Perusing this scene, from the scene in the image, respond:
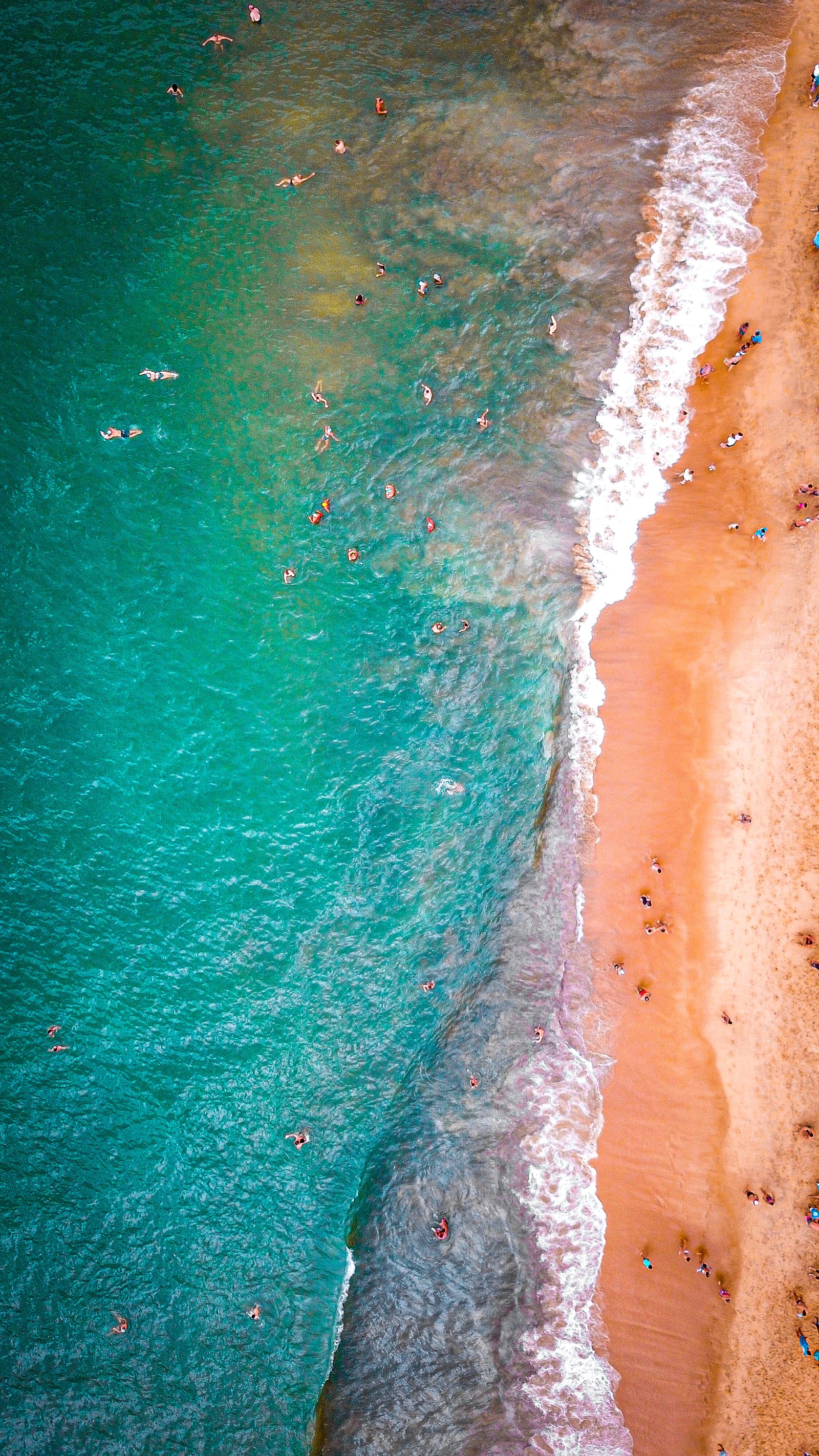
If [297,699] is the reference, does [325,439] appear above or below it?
above

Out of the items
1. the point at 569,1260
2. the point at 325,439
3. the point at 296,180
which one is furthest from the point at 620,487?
the point at 569,1260

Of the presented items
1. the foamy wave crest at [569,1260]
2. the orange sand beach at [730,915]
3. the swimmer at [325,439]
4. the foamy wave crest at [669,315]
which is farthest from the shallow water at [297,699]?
the orange sand beach at [730,915]

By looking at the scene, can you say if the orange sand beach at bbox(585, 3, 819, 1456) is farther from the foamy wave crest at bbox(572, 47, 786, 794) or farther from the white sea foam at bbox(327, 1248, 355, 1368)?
the white sea foam at bbox(327, 1248, 355, 1368)

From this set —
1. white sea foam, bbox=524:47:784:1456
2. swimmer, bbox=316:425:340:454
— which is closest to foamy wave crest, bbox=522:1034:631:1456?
white sea foam, bbox=524:47:784:1456

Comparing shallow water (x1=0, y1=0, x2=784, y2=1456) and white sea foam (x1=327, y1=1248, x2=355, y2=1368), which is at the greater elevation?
shallow water (x1=0, y1=0, x2=784, y2=1456)

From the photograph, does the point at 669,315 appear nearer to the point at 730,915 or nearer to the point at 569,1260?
the point at 730,915
